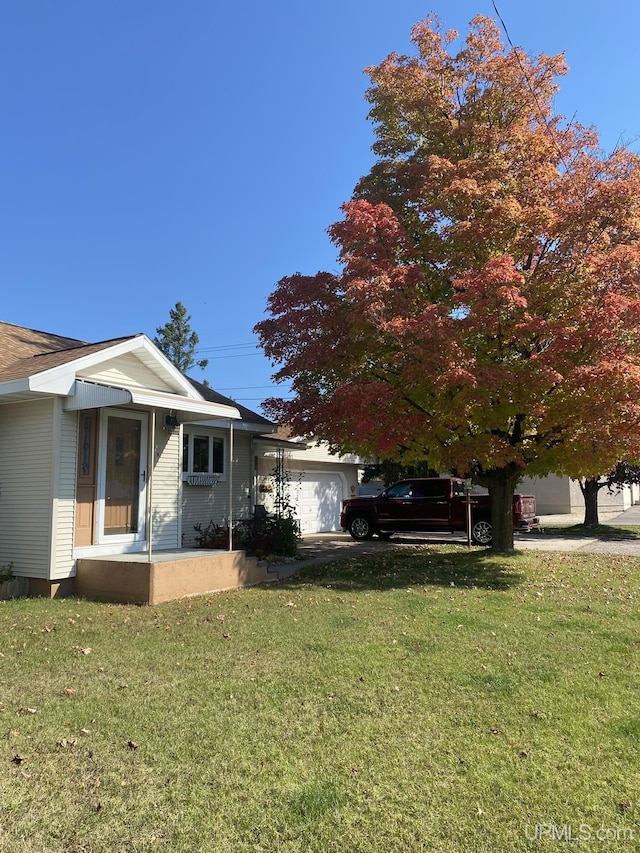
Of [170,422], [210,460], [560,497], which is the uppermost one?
[170,422]

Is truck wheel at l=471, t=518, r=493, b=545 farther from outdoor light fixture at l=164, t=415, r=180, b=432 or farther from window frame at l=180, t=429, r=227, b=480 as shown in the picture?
outdoor light fixture at l=164, t=415, r=180, b=432

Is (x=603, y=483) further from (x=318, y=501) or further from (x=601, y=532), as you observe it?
(x=318, y=501)

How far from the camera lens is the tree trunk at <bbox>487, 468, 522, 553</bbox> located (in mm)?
12336

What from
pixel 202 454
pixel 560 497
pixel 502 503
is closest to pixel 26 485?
pixel 202 454

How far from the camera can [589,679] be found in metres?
4.88

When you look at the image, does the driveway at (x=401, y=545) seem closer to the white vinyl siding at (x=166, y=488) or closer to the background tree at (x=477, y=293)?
the white vinyl siding at (x=166, y=488)

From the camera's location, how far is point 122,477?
31.1 ft

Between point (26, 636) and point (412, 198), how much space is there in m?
9.49

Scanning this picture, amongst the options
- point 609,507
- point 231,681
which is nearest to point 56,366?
point 231,681

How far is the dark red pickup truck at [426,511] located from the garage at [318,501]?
154 cm

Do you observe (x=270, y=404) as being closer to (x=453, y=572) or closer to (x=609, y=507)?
(x=453, y=572)

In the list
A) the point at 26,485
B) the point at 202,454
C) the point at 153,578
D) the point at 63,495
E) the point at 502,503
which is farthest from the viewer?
the point at 202,454

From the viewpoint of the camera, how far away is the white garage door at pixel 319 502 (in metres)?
19.1

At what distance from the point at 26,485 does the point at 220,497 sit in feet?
17.1
